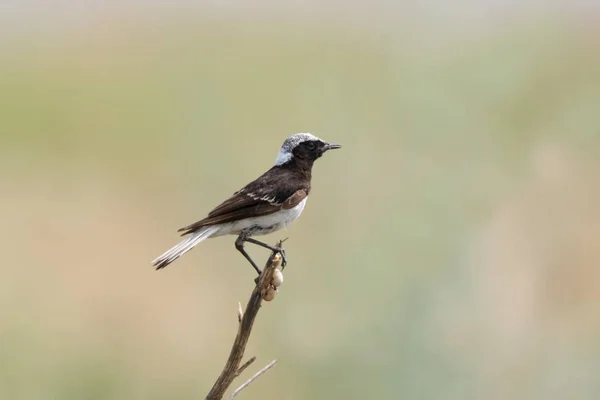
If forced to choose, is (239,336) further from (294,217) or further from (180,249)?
(294,217)

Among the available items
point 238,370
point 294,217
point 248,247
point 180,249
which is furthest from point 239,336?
point 248,247

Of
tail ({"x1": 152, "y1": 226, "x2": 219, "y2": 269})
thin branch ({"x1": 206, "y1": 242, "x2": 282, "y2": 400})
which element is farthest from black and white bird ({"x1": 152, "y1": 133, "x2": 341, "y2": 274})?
thin branch ({"x1": 206, "y1": 242, "x2": 282, "y2": 400})

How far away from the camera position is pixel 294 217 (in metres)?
5.11

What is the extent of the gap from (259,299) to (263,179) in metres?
1.85

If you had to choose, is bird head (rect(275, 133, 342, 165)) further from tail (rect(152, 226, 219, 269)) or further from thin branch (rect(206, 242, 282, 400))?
thin branch (rect(206, 242, 282, 400))

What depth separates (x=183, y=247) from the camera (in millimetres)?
4188

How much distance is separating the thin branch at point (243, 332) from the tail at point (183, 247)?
61 cm

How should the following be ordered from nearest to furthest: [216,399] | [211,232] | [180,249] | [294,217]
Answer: [216,399] → [180,249] → [211,232] → [294,217]

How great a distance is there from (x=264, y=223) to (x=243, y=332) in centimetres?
178

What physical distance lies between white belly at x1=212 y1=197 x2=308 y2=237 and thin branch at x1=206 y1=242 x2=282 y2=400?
101 centimetres

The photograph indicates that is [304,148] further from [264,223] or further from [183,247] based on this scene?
[183,247]

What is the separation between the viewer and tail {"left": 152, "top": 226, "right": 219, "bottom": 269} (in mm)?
3922

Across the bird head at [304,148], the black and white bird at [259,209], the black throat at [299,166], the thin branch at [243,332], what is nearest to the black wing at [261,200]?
the black and white bird at [259,209]

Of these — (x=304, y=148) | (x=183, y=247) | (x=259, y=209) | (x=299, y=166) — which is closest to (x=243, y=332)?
(x=183, y=247)
